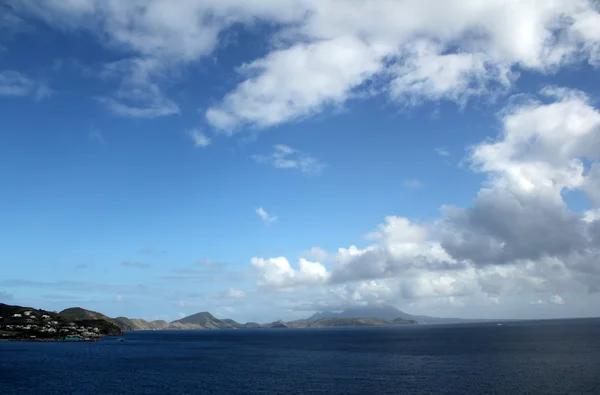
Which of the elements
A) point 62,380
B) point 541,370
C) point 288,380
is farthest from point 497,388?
point 62,380

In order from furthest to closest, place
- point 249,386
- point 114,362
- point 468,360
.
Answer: point 114,362
point 468,360
point 249,386

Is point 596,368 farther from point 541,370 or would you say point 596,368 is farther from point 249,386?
point 249,386

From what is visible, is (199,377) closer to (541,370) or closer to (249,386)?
(249,386)

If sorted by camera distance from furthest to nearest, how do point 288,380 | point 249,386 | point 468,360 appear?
point 468,360 < point 288,380 < point 249,386

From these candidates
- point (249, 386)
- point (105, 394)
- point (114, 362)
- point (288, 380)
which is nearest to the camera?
point (105, 394)

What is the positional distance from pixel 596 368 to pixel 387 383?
2399 inches

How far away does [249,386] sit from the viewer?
10556cm

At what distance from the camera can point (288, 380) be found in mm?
113812

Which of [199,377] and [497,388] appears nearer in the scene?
[497,388]

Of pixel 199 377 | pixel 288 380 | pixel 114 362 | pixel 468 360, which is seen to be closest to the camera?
Answer: pixel 288 380

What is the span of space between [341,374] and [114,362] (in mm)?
92309

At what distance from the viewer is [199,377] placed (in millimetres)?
121750

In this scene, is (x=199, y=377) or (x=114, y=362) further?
(x=114, y=362)

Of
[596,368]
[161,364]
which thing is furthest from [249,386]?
[596,368]
